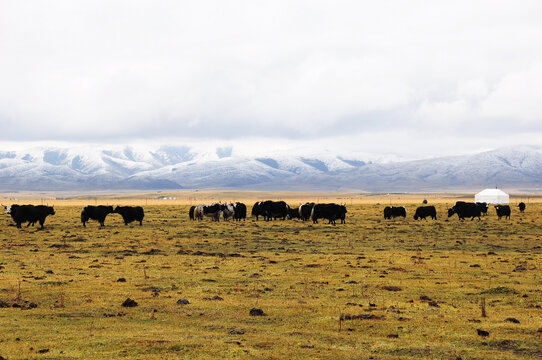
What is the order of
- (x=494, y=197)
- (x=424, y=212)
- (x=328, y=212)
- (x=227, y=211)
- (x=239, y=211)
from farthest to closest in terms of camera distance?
(x=494, y=197) → (x=424, y=212) → (x=239, y=211) → (x=227, y=211) → (x=328, y=212)

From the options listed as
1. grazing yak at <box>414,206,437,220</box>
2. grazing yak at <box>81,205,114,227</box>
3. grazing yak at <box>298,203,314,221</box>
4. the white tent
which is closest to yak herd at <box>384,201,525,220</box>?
grazing yak at <box>414,206,437,220</box>

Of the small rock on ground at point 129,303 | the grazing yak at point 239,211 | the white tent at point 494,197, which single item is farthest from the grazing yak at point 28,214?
the white tent at point 494,197

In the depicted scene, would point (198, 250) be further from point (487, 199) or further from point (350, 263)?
point (487, 199)

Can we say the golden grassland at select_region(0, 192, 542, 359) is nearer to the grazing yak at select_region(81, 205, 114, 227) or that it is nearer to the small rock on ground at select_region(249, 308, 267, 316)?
the small rock on ground at select_region(249, 308, 267, 316)

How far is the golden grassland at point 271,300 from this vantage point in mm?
11695

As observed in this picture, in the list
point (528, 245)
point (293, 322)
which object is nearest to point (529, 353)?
point (293, 322)

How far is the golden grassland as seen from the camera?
38.4ft

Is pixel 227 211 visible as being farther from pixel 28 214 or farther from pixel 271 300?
pixel 271 300

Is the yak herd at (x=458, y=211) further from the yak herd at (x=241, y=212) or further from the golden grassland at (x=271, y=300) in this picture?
the golden grassland at (x=271, y=300)

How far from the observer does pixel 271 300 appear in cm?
1689

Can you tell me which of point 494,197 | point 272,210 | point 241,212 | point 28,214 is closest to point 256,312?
point 28,214

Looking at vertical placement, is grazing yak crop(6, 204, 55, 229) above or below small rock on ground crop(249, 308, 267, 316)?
above

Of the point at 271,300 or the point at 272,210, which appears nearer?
the point at 271,300

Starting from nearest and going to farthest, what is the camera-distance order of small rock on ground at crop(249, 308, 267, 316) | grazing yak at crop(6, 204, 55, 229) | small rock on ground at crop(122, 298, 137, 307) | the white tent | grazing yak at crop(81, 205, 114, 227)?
small rock on ground at crop(249, 308, 267, 316)
small rock on ground at crop(122, 298, 137, 307)
grazing yak at crop(6, 204, 55, 229)
grazing yak at crop(81, 205, 114, 227)
the white tent
